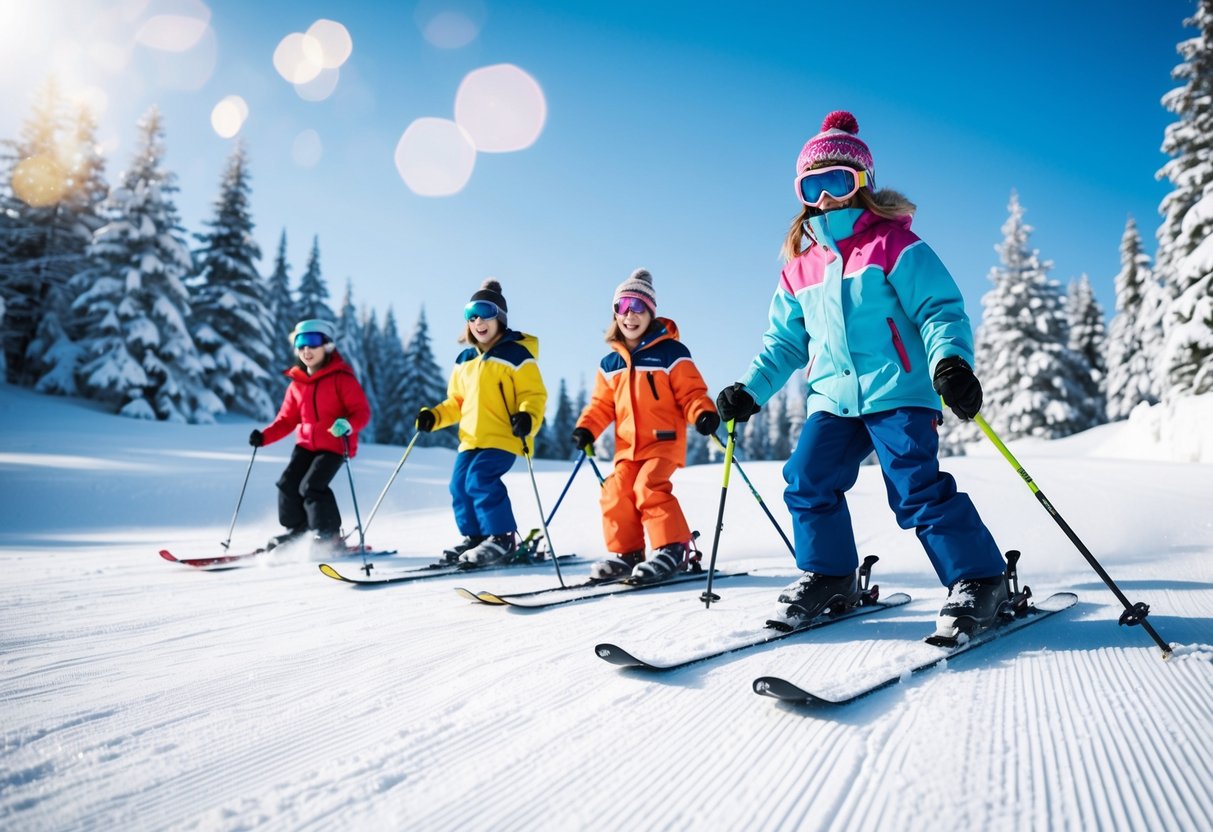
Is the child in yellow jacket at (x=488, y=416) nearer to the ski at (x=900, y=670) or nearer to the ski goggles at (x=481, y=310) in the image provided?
the ski goggles at (x=481, y=310)

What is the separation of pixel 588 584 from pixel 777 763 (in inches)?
94.8

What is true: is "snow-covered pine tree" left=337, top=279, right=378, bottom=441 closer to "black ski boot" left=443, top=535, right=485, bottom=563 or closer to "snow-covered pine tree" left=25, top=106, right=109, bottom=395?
"snow-covered pine tree" left=25, top=106, right=109, bottom=395

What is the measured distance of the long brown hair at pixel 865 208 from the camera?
2.73 m

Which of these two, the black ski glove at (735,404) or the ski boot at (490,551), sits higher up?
the black ski glove at (735,404)

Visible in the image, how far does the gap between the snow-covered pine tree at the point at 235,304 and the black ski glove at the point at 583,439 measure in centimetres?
2289

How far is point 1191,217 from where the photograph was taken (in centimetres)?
1525

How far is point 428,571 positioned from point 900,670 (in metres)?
3.24

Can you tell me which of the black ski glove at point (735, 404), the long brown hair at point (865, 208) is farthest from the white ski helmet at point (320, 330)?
the long brown hair at point (865, 208)

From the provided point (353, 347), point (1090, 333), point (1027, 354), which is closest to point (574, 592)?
point (1027, 354)

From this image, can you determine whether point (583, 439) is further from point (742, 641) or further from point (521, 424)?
point (742, 641)

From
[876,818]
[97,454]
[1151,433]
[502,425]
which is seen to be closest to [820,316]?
[876,818]

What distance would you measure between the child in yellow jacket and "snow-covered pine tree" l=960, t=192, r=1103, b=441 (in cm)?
2757

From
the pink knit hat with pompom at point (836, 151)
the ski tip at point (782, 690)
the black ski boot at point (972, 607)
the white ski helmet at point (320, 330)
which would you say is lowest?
the ski tip at point (782, 690)

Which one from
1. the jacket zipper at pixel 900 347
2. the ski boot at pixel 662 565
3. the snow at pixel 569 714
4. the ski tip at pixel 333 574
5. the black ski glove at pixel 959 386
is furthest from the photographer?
the ski tip at pixel 333 574
